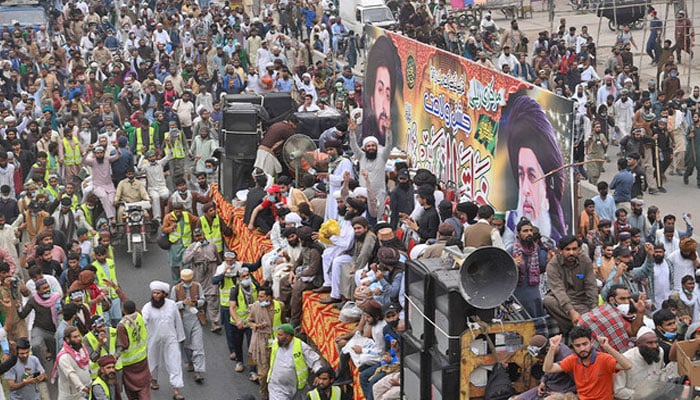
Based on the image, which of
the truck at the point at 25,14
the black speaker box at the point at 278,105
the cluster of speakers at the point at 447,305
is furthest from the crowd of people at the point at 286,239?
the truck at the point at 25,14

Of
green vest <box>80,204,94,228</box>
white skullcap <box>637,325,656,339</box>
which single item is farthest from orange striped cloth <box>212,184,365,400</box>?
white skullcap <box>637,325,656,339</box>

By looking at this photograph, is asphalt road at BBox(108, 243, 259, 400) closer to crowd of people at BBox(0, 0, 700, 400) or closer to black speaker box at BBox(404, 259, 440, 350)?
crowd of people at BBox(0, 0, 700, 400)

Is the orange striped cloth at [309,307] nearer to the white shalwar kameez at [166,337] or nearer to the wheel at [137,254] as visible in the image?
the wheel at [137,254]

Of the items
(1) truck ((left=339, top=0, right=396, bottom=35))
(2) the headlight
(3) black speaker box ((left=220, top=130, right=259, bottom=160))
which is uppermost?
(3) black speaker box ((left=220, top=130, right=259, bottom=160))

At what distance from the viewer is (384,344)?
1323 cm

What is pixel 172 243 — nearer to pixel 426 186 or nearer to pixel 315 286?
pixel 315 286

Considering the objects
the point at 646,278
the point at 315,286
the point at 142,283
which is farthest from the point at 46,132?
the point at 646,278

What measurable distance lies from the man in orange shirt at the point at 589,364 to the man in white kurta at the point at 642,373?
0.13 metres

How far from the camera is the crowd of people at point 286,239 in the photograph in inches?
498

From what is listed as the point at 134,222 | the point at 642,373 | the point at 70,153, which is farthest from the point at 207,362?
the point at 642,373

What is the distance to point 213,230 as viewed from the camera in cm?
1844

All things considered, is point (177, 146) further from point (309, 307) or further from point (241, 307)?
point (309, 307)

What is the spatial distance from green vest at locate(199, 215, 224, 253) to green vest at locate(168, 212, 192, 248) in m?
0.24

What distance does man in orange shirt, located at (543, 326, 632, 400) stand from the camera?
34.6 feet
